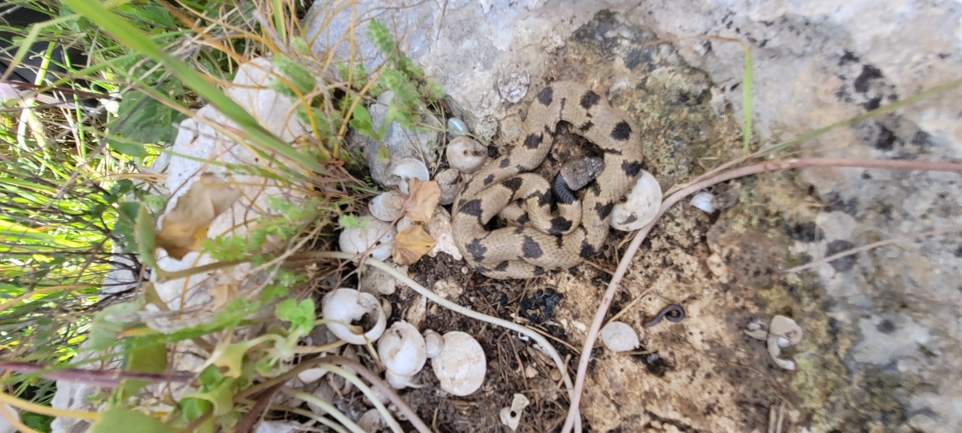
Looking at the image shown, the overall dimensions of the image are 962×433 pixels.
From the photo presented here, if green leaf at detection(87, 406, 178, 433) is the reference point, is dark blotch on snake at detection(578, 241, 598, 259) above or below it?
below

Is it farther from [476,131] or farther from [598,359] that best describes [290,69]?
[598,359]

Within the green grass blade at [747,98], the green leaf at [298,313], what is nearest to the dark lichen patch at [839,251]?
the green grass blade at [747,98]

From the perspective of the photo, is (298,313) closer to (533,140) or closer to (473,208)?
(473,208)

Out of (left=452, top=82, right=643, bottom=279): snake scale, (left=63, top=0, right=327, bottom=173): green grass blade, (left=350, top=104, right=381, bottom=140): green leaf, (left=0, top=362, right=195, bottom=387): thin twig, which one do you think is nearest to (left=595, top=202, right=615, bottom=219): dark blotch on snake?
(left=452, top=82, right=643, bottom=279): snake scale

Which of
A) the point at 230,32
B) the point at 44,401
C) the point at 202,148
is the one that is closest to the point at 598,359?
the point at 202,148

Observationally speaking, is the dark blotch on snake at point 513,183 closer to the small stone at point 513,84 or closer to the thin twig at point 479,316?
the small stone at point 513,84

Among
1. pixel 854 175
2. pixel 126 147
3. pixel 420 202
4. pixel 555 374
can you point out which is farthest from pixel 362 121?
pixel 854 175

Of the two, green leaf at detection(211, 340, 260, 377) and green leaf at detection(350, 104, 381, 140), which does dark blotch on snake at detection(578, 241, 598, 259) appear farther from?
green leaf at detection(211, 340, 260, 377)
